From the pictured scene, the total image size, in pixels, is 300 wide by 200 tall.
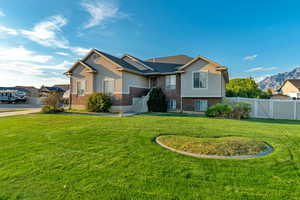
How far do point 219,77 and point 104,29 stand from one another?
13189 mm

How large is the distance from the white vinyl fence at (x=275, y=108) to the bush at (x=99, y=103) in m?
13.1

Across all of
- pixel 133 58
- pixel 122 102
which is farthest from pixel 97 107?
pixel 133 58

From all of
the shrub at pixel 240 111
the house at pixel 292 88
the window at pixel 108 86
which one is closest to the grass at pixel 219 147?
the shrub at pixel 240 111

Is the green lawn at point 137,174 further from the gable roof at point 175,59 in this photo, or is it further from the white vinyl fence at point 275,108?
the gable roof at point 175,59

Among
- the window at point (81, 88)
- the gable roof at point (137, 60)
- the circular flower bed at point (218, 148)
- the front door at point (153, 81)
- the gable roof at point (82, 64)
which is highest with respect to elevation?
the gable roof at point (137, 60)

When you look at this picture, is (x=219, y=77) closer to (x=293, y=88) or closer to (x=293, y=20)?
(x=293, y=20)

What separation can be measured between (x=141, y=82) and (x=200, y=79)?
6.93 m

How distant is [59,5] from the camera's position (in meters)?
11.7

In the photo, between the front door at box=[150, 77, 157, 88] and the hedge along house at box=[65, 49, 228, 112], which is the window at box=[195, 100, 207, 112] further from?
the front door at box=[150, 77, 157, 88]

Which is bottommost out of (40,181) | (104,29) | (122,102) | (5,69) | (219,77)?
(40,181)

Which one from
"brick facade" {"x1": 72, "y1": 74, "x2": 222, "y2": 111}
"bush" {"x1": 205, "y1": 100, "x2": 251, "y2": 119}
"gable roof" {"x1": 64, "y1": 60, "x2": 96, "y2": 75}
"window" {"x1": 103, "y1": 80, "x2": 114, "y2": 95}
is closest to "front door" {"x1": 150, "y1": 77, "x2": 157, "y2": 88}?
"brick facade" {"x1": 72, "y1": 74, "x2": 222, "y2": 111}

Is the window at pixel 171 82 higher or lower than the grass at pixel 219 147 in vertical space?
higher

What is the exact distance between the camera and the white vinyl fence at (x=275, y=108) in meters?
12.5

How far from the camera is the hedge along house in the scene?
14.3m
